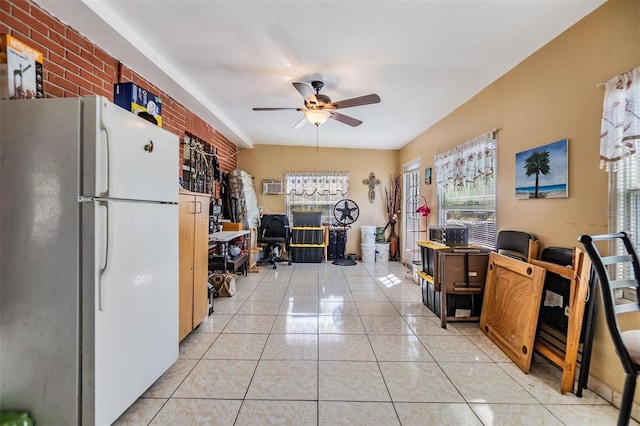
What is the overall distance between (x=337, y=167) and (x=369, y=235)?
5.57 ft

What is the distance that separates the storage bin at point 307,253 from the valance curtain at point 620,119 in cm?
438

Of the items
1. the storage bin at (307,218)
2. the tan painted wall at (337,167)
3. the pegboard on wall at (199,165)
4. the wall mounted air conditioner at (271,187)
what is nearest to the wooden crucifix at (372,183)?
the tan painted wall at (337,167)

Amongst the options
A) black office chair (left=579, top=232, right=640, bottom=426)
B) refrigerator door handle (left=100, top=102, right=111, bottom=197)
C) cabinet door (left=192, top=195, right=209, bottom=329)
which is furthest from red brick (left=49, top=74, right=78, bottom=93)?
black office chair (left=579, top=232, right=640, bottom=426)

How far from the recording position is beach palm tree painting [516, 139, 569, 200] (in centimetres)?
197

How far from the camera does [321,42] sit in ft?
7.07

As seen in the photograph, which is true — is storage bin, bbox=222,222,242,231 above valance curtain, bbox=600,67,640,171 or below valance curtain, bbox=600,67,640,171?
below

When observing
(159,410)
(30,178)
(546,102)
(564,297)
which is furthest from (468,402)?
(30,178)

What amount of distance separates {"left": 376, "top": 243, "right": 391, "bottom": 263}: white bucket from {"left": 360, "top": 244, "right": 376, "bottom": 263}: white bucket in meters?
0.14

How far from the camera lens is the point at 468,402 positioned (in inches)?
62.5

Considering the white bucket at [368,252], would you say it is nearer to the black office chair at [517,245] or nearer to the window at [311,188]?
the window at [311,188]

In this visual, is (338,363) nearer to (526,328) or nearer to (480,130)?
(526,328)

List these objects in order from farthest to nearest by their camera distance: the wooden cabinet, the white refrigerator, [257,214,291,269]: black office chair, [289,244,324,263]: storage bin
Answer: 1. [289,244,324,263]: storage bin
2. [257,214,291,269]: black office chair
3. the wooden cabinet
4. the white refrigerator

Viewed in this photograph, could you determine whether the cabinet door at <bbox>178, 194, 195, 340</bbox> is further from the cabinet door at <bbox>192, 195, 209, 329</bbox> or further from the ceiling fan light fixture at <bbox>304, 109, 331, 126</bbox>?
the ceiling fan light fixture at <bbox>304, 109, 331, 126</bbox>

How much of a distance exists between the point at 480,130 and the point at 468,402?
2.69m
